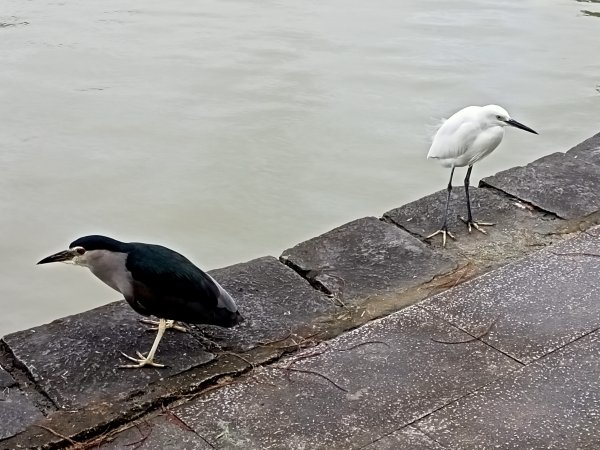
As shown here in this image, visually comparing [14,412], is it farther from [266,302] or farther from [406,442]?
[406,442]

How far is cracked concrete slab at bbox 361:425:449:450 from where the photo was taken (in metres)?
2.30

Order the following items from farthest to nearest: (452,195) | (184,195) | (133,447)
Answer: (184,195), (452,195), (133,447)

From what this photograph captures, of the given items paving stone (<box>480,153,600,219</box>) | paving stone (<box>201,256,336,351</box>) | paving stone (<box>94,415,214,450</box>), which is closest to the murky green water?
paving stone (<box>480,153,600,219</box>)

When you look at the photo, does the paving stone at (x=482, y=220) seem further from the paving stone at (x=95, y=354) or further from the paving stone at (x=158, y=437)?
the paving stone at (x=158, y=437)

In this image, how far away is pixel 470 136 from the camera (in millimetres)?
3418

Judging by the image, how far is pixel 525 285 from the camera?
3086 millimetres

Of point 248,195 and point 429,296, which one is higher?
point 429,296

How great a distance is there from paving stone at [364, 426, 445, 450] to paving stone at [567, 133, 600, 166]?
2304 mm

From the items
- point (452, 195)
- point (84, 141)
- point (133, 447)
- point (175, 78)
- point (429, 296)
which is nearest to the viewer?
point (133, 447)

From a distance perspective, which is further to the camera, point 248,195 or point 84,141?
point 84,141

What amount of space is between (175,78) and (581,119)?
10.1 ft

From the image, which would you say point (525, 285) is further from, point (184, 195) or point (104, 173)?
point (104, 173)

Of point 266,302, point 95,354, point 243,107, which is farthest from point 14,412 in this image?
point 243,107

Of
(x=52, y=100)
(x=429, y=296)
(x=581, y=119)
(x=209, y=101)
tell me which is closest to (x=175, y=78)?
(x=209, y=101)
